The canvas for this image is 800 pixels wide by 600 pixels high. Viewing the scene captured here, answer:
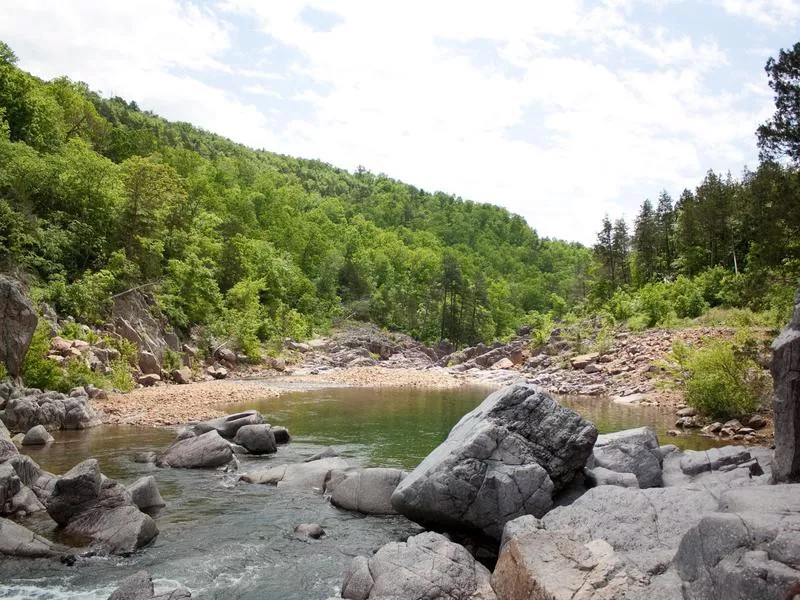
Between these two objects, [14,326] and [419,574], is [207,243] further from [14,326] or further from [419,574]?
[419,574]

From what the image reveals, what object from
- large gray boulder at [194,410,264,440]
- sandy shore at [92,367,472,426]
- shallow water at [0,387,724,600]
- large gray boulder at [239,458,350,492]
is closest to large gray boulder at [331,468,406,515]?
shallow water at [0,387,724,600]

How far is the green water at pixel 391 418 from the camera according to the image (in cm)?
2159

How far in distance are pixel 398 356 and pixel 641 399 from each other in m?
39.8

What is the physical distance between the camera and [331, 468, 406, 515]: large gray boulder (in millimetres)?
14609

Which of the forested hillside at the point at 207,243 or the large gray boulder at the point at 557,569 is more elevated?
the forested hillside at the point at 207,243

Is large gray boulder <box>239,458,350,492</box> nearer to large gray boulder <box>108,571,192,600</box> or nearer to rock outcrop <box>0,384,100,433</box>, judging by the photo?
large gray boulder <box>108,571,192,600</box>

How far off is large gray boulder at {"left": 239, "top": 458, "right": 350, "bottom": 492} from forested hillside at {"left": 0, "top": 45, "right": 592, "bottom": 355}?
2016 centimetres

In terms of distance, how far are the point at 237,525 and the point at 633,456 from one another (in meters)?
9.30

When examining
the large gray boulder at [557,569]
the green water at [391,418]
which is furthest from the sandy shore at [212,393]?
the large gray boulder at [557,569]

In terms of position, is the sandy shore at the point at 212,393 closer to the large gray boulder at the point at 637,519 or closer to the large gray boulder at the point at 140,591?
the large gray boulder at the point at 140,591

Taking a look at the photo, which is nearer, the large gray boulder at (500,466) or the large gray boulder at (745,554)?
the large gray boulder at (745,554)

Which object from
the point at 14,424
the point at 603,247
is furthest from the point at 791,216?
the point at 603,247

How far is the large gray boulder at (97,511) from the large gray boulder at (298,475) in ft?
14.2

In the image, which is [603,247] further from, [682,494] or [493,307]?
[682,494]
